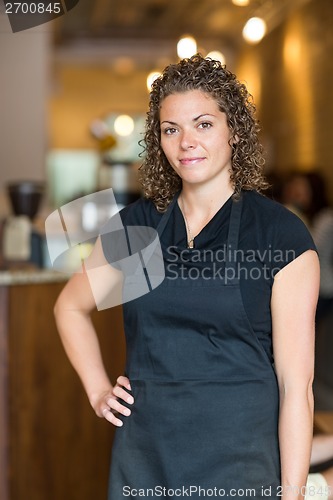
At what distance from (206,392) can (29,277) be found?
4.44 ft

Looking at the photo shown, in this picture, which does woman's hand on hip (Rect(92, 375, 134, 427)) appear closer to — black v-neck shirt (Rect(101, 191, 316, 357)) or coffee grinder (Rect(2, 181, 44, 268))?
black v-neck shirt (Rect(101, 191, 316, 357))

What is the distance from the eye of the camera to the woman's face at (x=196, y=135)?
4.39 ft

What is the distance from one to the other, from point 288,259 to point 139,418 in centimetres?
41

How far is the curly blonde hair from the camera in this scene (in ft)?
4.43

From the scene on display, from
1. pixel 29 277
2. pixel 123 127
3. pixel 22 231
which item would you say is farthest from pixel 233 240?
pixel 123 127

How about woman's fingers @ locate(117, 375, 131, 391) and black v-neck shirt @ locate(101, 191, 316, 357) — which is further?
woman's fingers @ locate(117, 375, 131, 391)

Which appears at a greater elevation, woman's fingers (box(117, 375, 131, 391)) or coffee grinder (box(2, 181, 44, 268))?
coffee grinder (box(2, 181, 44, 268))

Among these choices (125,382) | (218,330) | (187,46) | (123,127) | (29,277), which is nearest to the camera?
(218,330)

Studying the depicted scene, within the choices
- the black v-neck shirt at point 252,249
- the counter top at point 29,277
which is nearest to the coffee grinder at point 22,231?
the counter top at point 29,277

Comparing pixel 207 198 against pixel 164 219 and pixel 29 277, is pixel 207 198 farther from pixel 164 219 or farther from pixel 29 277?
pixel 29 277

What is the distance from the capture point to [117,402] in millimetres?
1416

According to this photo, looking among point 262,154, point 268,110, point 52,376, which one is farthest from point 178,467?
point 268,110

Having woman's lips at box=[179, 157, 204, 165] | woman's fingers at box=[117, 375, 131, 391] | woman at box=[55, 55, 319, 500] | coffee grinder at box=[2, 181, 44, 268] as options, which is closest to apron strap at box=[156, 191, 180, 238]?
woman at box=[55, 55, 319, 500]

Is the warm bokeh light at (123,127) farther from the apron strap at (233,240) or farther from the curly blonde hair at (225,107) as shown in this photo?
the apron strap at (233,240)
